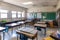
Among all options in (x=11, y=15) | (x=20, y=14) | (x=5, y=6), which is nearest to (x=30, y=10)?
(x=20, y=14)

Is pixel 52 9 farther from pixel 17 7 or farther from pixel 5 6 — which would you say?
pixel 5 6

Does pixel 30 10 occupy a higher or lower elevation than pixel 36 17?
higher

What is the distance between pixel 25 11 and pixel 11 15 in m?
3.63

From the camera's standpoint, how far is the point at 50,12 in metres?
13.3

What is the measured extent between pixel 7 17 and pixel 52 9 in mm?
5982

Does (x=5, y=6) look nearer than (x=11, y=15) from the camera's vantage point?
Yes

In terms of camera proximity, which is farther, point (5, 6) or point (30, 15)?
point (30, 15)

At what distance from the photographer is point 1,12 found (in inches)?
389

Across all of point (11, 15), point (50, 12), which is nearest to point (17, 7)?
point (11, 15)

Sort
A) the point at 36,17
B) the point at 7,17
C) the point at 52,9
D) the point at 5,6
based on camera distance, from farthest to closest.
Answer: the point at 36,17 → the point at 52,9 → the point at 7,17 → the point at 5,6

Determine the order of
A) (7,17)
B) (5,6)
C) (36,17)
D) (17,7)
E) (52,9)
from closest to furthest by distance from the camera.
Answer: (5,6) → (7,17) → (17,7) → (52,9) → (36,17)

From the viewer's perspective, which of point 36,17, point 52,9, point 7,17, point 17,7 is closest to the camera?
point 7,17

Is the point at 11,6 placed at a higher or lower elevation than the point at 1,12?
higher

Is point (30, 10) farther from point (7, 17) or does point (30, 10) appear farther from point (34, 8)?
point (7, 17)
